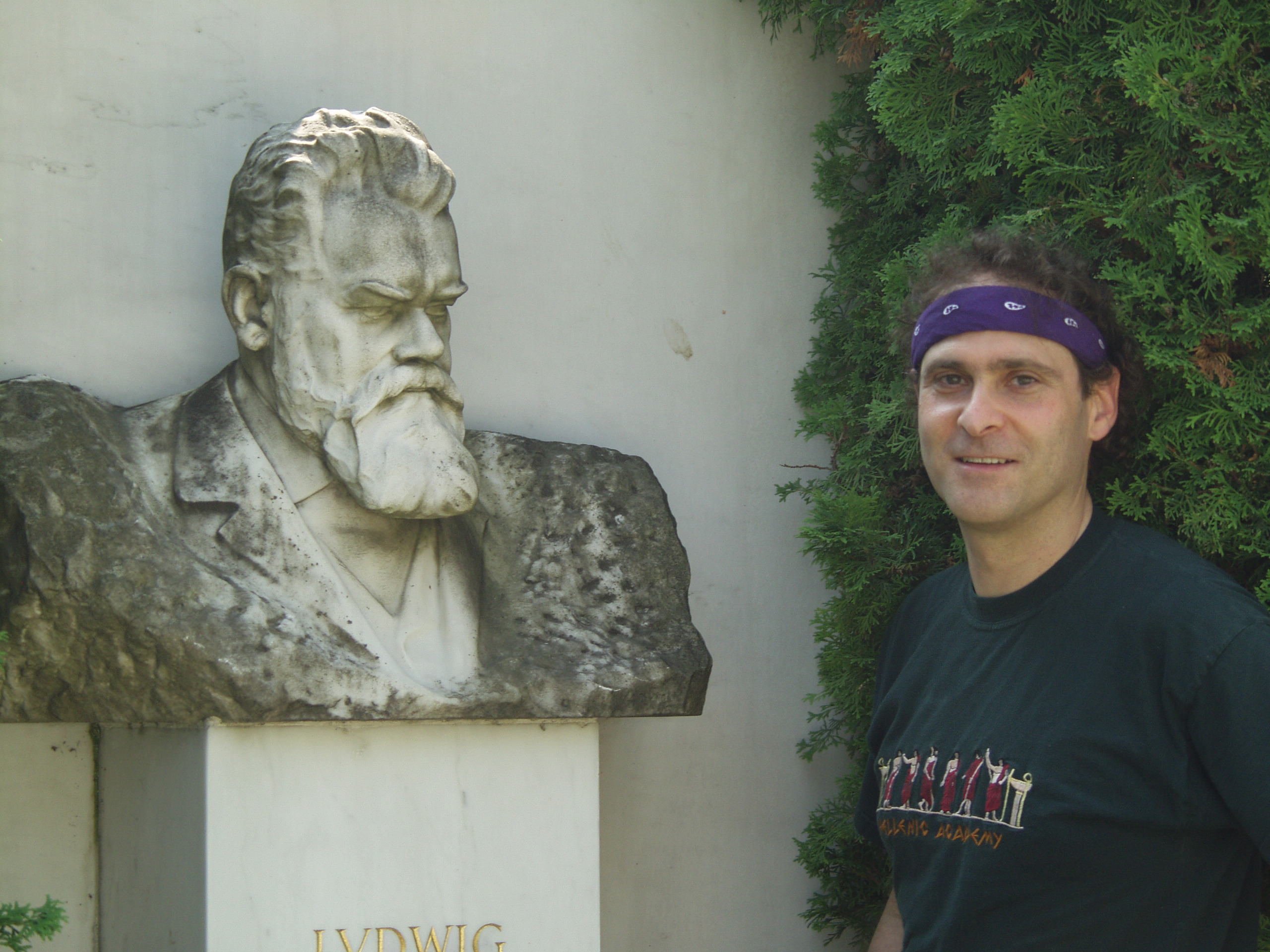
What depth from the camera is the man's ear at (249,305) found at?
2.61 meters

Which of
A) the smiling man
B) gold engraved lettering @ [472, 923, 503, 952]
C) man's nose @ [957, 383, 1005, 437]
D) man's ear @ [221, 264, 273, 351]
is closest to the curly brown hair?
the smiling man

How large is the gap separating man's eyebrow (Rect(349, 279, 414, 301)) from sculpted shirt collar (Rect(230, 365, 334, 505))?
0.30 meters

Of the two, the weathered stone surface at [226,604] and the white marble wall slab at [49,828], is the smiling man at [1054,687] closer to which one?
the weathered stone surface at [226,604]

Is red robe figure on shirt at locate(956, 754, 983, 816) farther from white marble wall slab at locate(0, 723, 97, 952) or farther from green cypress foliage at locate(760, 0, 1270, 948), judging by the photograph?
white marble wall slab at locate(0, 723, 97, 952)

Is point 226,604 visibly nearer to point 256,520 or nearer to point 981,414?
point 256,520

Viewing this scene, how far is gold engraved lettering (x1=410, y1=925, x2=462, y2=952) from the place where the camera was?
8.14 ft

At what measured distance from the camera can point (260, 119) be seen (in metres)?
3.14

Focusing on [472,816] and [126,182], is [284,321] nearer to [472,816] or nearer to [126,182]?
[126,182]

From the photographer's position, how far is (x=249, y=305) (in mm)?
2648

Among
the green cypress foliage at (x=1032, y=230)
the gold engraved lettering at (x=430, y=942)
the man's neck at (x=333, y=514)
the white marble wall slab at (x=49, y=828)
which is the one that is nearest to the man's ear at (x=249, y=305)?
the man's neck at (x=333, y=514)

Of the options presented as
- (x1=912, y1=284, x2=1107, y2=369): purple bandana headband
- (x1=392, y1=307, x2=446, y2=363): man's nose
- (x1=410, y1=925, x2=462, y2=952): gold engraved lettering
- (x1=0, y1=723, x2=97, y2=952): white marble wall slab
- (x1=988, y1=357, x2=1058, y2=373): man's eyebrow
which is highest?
(x1=392, y1=307, x2=446, y2=363): man's nose

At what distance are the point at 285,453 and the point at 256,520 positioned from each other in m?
0.16

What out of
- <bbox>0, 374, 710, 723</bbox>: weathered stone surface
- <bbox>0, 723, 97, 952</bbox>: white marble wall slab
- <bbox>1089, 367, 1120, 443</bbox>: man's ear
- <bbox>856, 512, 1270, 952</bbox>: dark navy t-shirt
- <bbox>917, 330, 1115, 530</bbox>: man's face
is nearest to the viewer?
<bbox>856, 512, 1270, 952</bbox>: dark navy t-shirt

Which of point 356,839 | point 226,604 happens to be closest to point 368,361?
point 226,604
